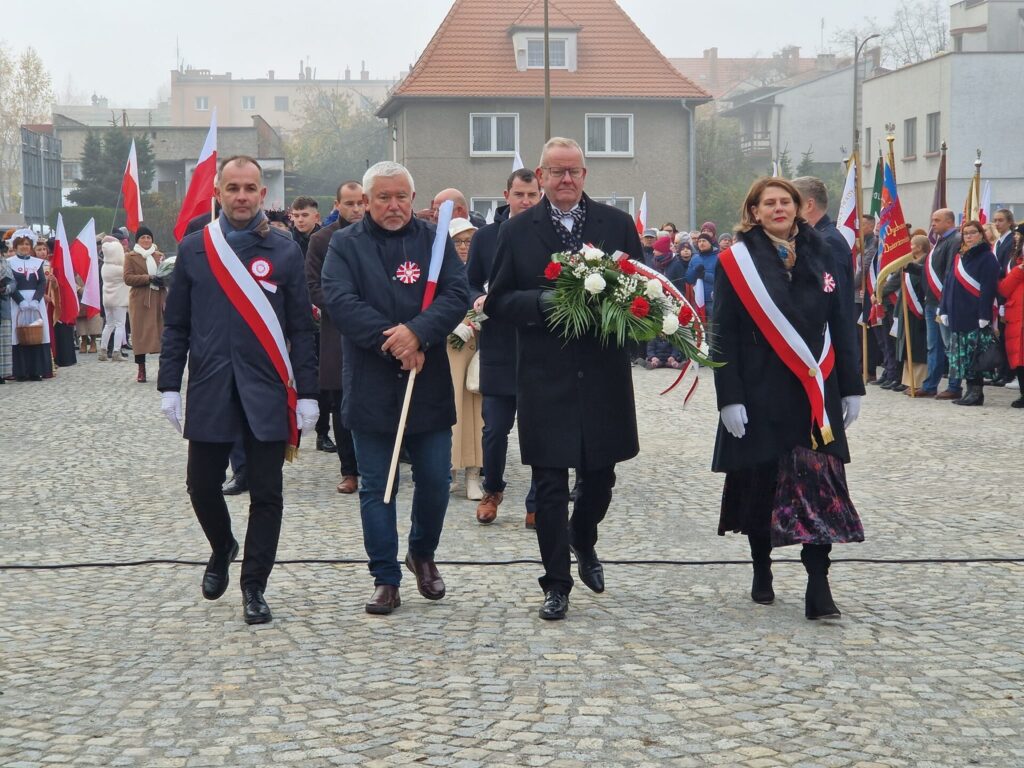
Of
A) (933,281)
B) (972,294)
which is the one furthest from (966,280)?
(933,281)

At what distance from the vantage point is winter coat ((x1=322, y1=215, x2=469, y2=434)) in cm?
618

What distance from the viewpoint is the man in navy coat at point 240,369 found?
6148 mm

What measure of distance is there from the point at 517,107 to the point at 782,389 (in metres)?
44.0

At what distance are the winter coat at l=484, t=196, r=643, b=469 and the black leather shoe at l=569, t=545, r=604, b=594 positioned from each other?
524mm

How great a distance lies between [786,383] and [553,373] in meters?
0.99

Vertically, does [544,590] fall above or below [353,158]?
below

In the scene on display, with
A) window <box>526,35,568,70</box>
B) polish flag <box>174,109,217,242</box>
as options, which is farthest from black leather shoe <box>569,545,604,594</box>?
window <box>526,35,568,70</box>

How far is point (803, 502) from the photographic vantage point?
19.8 ft

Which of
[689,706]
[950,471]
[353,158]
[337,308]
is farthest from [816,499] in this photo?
[353,158]

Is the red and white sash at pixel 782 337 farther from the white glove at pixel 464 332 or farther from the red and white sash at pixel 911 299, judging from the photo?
the red and white sash at pixel 911 299

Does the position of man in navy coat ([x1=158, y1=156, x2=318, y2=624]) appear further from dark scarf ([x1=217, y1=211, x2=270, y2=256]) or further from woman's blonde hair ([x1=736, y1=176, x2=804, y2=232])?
woman's blonde hair ([x1=736, y1=176, x2=804, y2=232])

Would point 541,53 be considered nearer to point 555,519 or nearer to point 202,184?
point 202,184

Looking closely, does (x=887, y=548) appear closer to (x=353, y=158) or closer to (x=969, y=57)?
(x=969, y=57)

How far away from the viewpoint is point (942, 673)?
521 centimetres
